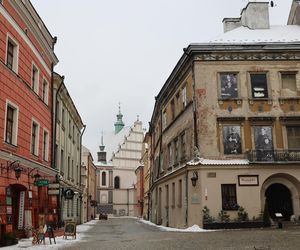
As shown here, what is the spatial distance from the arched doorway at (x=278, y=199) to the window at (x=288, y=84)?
5.55 metres

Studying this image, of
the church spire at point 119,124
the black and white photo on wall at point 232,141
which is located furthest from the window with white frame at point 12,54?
the church spire at point 119,124

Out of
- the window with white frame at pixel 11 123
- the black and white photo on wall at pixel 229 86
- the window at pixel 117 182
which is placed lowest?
the window with white frame at pixel 11 123

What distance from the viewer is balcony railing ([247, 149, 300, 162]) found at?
24859mm

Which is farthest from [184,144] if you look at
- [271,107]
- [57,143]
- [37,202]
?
[37,202]

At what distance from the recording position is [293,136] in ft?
83.5

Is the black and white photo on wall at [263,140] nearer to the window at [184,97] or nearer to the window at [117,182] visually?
the window at [184,97]

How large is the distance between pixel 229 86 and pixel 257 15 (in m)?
7.24

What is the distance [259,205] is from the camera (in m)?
24.3

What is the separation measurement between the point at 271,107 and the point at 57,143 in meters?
14.4

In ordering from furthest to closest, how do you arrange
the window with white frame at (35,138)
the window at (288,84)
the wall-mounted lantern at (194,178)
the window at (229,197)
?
the window at (288,84), the wall-mounted lantern at (194,178), the window at (229,197), the window with white frame at (35,138)

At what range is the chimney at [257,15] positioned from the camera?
2980cm

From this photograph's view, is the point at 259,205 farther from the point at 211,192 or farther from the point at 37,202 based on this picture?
the point at 37,202

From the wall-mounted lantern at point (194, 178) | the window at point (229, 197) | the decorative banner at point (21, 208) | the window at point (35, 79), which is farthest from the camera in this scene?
the wall-mounted lantern at point (194, 178)

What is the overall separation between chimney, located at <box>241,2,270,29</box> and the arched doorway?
37.2 ft
